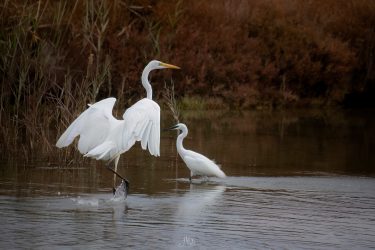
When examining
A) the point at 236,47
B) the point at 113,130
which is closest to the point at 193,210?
the point at 113,130

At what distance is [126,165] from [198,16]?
77.4 ft

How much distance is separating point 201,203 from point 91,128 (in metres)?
1.88

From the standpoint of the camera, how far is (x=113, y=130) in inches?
522

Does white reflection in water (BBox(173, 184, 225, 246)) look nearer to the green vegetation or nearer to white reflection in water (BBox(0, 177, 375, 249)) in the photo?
white reflection in water (BBox(0, 177, 375, 249))

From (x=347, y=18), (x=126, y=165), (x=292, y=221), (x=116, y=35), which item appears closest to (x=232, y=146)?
(x=126, y=165)

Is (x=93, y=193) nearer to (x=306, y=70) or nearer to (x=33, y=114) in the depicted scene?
(x=33, y=114)

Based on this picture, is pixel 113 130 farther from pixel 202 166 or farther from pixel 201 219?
pixel 202 166

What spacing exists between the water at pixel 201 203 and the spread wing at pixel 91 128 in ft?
2.27

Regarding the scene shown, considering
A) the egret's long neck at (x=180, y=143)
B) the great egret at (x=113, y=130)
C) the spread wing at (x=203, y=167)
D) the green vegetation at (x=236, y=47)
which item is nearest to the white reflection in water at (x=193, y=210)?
the spread wing at (x=203, y=167)

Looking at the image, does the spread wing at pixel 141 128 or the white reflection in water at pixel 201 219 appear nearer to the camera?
the white reflection in water at pixel 201 219

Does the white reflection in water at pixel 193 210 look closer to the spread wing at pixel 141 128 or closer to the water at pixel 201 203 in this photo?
the water at pixel 201 203

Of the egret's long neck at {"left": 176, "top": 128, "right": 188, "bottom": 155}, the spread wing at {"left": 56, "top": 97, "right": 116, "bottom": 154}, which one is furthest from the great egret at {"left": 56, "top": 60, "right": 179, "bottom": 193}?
the egret's long neck at {"left": 176, "top": 128, "right": 188, "bottom": 155}

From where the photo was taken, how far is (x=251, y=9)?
1686 inches

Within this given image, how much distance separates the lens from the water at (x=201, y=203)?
10.2m
